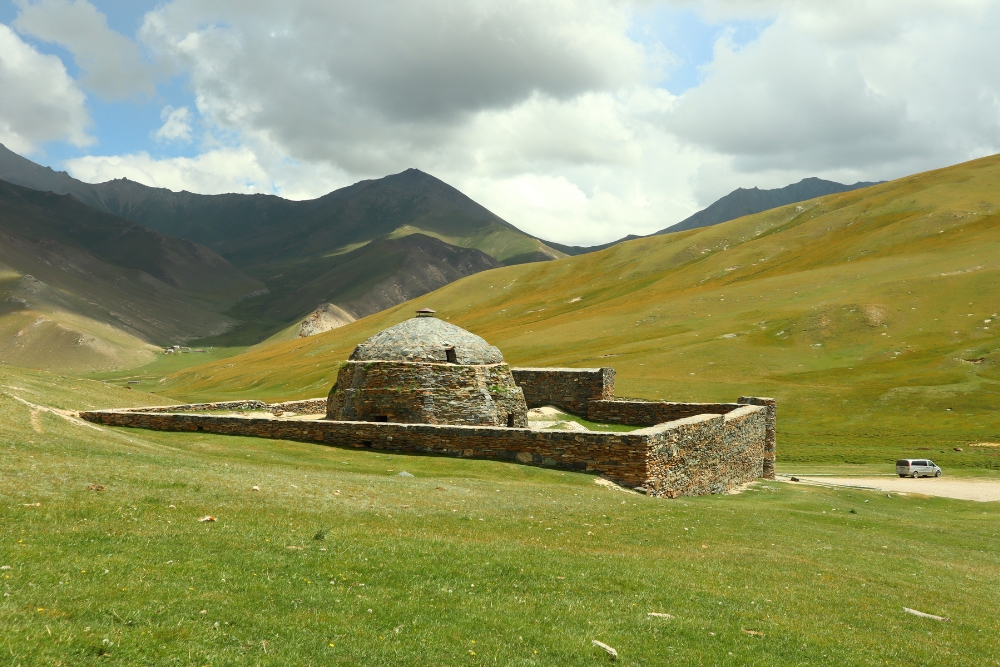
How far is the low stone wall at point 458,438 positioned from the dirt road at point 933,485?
17.9 metres

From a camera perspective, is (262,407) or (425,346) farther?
(262,407)

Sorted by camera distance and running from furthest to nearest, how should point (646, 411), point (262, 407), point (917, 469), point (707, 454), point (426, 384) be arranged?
point (917, 469)
point (262, 407)
point (646, 411)
point (426, 384)
point (707, 454)

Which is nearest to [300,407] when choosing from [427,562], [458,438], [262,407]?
[262,407]

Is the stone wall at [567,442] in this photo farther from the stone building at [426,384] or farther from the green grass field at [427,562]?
the stone building at [426,384]

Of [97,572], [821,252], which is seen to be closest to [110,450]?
[97,572]

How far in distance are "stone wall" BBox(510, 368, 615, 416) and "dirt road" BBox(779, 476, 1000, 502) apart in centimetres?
1058

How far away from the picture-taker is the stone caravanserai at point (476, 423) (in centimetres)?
2386

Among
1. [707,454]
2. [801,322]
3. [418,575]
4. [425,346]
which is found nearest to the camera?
[418,575]

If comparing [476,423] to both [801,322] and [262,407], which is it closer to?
[262,407]

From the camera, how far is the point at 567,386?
1553 inches

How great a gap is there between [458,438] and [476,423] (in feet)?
12.4

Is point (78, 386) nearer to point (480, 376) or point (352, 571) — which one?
point (480, 376)

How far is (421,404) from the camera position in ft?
95.9

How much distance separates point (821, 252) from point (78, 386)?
125 metres
